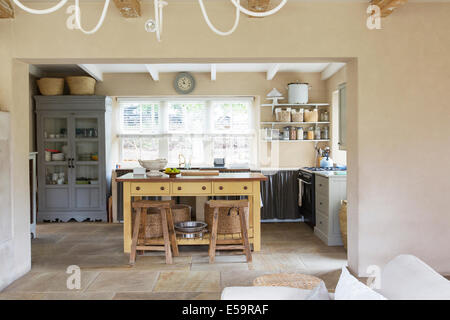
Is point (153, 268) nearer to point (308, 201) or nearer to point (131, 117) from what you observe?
point (308, 201)

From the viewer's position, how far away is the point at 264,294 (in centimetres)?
152

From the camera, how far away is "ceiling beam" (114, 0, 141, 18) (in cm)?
315

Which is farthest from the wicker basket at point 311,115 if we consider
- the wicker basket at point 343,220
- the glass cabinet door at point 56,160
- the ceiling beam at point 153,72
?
the glass cabinet door at point 56,160

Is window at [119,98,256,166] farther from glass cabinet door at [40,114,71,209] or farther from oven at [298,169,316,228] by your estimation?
oven at [298,169,316,228]

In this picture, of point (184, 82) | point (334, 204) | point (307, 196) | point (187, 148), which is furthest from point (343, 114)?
point (187, 148)

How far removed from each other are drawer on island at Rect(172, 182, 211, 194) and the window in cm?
262

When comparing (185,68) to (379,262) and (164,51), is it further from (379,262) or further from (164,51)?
(379,262)

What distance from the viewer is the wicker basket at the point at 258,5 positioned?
3.18 meters

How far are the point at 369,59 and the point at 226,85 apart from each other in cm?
344

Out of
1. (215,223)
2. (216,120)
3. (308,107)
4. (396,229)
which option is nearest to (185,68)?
(216,120)

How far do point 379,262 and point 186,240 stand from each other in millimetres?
2098

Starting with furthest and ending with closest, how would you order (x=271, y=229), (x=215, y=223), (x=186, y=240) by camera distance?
1. (x=271, y=229)
2. (x=186, y=240)
3. (x=215, y=223)

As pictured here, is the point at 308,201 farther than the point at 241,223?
Yes

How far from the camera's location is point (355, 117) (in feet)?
11.8
